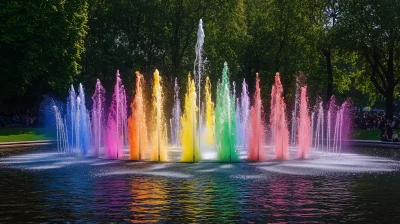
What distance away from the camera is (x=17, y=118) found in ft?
199

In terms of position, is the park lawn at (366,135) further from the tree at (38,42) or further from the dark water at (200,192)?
the tree at (38,42)

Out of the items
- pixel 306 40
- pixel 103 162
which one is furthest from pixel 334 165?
pixel 306 40

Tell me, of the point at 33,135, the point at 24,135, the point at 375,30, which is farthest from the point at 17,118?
the point at 375,30

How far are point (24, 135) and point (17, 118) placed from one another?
12664 millimetres

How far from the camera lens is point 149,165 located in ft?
90.0

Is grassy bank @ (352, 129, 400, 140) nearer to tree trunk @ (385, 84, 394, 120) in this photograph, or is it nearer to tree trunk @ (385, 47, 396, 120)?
tree trunk @ (385, 84, 394, 120)

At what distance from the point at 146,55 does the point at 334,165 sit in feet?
143

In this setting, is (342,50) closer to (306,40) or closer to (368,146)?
(306,40)

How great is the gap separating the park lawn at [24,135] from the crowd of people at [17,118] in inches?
269

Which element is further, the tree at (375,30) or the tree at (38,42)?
the tree at (375,30)

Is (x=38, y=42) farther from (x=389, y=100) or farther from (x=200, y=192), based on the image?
(x=200, y=192)

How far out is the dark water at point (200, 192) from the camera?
47.7 ft

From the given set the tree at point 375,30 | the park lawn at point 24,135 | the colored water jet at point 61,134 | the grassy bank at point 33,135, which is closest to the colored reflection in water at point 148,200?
the colored water jet at point 61,134

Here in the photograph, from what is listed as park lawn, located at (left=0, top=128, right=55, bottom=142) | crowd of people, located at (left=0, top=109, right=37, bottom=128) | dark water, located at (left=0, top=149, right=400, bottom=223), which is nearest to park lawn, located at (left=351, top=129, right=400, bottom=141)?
dark water, located at (left=0, top=149, right=400, bottom=223)
